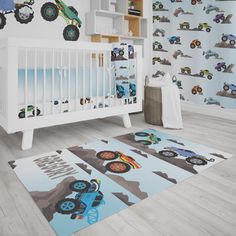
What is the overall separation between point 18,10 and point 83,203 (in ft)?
8.13

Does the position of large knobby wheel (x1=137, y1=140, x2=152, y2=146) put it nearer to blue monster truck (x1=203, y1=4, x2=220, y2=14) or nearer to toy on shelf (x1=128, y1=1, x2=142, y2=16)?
blue monster truck (x1=203, y1=4, x2=220, y2=14)

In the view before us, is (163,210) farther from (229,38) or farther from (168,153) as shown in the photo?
(229,38)

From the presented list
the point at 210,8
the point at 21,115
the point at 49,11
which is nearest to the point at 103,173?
the point at 21,115

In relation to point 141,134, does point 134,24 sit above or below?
above

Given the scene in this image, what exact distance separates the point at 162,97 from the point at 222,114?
103cm

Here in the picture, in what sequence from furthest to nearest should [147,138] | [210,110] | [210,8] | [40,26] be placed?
[210,110] → [210,8] → [40,26] → [147,138]

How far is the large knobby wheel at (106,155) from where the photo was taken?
183 cm

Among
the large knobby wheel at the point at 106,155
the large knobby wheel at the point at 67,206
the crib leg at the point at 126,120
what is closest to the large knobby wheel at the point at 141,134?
the crib leg at the point at 126,120

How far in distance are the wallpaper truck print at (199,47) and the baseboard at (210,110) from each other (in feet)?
0.17

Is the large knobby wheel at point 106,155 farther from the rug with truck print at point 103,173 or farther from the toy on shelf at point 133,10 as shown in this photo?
the toy on shelf at point 133,10

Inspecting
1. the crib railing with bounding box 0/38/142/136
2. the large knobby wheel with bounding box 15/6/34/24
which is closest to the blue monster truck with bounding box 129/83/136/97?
the crib railing with bounding box 0/38/142/136

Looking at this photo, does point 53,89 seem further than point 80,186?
Yes

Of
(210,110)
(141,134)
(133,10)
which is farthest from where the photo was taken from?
(133,10)

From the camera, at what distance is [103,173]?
5.24 feet
